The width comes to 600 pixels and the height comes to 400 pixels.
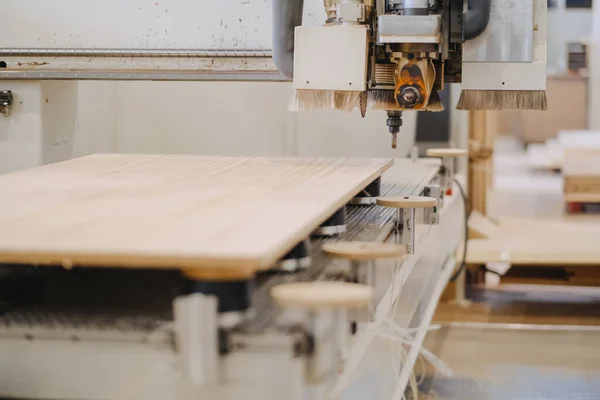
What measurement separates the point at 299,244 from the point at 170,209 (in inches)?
7.8

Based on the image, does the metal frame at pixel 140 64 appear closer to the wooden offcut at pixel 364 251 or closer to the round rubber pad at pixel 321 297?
the wooden offcut at pixel 364 251

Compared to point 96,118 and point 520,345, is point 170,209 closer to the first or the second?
point 96,118

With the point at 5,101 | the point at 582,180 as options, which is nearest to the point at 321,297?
the point at 5,101

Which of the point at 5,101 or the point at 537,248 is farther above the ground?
the point at 5,101

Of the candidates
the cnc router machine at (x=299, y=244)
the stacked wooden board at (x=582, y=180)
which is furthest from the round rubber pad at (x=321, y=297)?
the stacked wooden board at (x=582, y=180)

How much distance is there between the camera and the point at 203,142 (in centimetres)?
341

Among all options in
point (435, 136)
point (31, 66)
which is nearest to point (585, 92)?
point (435, 136)

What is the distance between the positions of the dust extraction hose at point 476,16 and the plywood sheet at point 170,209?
13.7 inches

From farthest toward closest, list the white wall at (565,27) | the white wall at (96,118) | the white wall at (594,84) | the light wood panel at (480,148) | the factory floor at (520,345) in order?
1. the white wall at (565,27)
2. the white wall at (594,84)
3. the light wood panel at (480,148)
4. the white wall at (96,118)
5. the factory floor at (520,345)

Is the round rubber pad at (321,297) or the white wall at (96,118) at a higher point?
the white wall at (96,118)

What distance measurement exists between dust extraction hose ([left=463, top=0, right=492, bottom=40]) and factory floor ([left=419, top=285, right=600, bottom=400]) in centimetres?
133

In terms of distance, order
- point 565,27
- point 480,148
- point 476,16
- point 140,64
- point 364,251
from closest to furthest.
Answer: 1. point 364,251
2. point 476,16
3. point 140,64
4. point 480,148
5. point 565,27

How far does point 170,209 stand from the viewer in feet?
4.29

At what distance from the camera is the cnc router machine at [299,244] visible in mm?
1055
